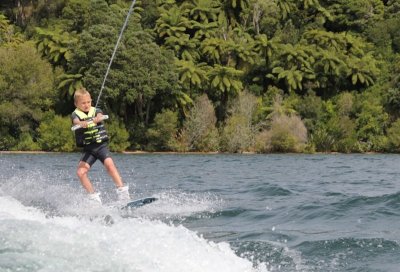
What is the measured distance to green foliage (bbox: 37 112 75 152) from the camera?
1772 inches

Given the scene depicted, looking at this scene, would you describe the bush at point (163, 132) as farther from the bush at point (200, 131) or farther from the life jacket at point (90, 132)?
the life jacket at point (90, 132)

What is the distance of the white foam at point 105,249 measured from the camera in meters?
5.11

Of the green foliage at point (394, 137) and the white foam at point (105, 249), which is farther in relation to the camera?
the green foliage at point (394, 137)

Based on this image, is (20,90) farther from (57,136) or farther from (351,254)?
(351,254)

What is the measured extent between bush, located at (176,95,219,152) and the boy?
35.0m

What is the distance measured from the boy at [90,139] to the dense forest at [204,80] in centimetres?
3422

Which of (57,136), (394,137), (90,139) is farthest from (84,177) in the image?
(394,137)

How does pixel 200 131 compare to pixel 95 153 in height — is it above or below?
below

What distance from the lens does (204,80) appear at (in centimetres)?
4991

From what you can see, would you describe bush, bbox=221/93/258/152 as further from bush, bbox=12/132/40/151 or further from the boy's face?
the boy's face

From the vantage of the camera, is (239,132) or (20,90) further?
(20,90)

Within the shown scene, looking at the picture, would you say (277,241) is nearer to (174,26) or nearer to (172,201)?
(172,201)

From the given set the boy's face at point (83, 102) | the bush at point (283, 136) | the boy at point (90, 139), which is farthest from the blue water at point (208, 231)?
the bush at point (283, 136)

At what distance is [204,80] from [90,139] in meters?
39.6
